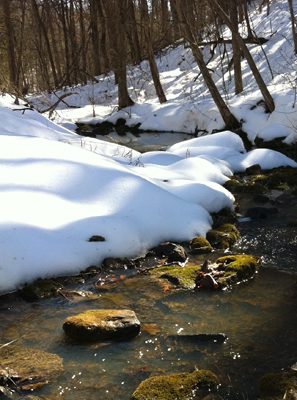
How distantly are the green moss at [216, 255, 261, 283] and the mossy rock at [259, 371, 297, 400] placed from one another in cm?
156

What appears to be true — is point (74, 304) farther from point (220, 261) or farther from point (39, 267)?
point (220, 261)

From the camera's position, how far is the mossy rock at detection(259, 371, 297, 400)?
8.16ft

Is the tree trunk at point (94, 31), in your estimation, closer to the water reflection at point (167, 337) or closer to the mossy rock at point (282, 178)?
the mossy rock at point (282, 178)

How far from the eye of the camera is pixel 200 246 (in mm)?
5043

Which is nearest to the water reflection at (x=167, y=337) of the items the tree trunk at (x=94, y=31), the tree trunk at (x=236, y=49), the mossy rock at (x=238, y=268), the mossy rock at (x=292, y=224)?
the mossy rock at (x=238, y=268)

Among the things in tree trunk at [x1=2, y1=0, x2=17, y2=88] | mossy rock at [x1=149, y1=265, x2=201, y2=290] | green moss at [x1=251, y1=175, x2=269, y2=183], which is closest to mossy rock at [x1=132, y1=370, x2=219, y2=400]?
mossy rock at [x1=149, y1=265, x2=201, y2=290]

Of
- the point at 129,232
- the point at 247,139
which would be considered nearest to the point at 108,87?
the point at 247,139

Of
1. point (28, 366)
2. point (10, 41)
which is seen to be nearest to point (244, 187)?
point (28, 366)

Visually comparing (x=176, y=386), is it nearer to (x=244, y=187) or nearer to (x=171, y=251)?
(x=171, y=251)

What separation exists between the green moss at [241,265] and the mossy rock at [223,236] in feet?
1.91

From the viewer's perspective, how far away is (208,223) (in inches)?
223

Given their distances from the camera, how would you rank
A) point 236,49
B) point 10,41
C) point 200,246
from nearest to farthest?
point 200,246, point 236,49, point 10,41

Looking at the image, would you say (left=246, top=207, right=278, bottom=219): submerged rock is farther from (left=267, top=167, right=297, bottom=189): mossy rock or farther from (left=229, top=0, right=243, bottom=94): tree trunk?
(left=229, top=0, right=243, bottom=94): tree trunk

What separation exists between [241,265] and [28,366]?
2.41 meters
